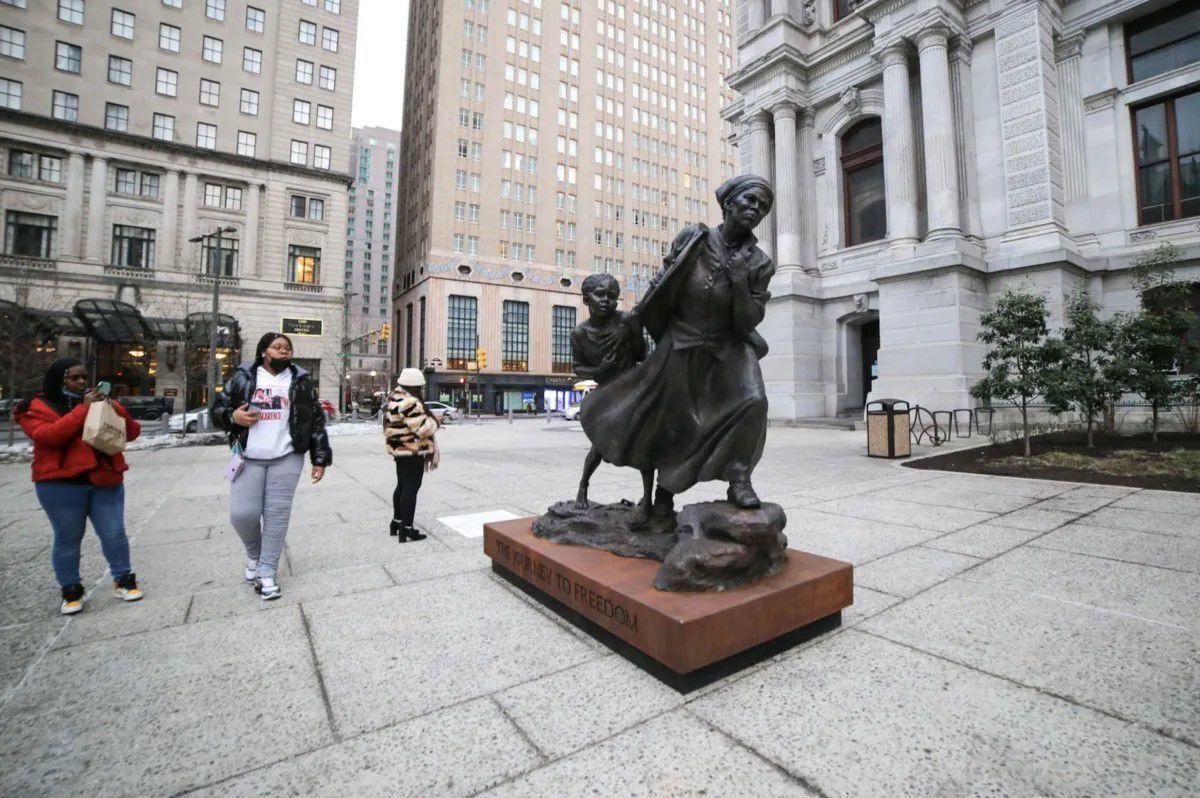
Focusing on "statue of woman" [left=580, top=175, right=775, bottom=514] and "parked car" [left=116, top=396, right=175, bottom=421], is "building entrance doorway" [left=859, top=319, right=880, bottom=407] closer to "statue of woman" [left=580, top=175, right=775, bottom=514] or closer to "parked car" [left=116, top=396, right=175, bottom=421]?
"statue of woman" [left=580, top=175, right=775, bottom=514]

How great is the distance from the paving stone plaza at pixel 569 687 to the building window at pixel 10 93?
46.5 meters

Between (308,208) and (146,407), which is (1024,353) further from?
(308,208)

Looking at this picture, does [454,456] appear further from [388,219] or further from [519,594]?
[388,219]

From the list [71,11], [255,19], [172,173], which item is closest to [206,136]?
[172,173]

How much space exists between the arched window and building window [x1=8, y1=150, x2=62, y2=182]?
46630mm

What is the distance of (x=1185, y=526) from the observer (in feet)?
17.5

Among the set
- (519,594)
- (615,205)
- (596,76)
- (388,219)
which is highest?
(388,219)

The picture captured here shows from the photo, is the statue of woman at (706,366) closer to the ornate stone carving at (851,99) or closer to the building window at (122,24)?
the ornate stone carving at (851,99)


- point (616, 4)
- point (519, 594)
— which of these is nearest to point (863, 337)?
point (519, 594)

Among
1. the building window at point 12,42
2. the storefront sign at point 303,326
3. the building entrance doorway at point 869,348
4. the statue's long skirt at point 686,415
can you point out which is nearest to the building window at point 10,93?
the building window at point 12,42

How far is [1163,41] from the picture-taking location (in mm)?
17875

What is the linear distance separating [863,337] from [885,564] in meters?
22.0

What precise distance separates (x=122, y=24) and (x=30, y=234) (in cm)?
1562

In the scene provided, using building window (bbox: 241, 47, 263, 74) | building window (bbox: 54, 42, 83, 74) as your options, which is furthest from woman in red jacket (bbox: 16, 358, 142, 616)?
building window (bbox: 54, 42, 83, 74)
